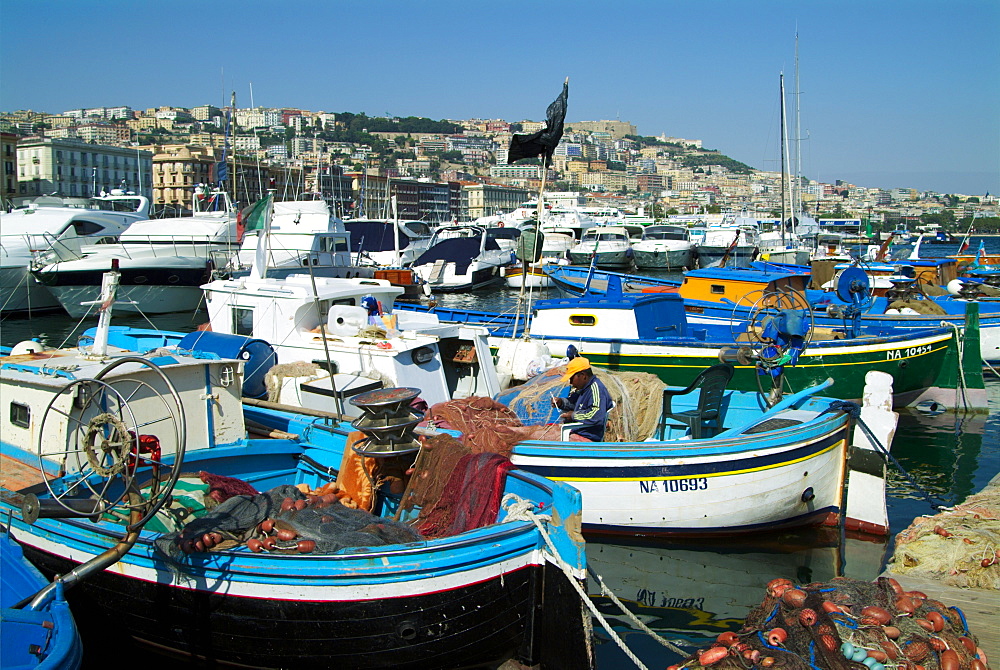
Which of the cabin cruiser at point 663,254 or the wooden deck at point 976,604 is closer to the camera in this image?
the wooden deck at point 976,604

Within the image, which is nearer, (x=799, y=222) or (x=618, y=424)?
(x=618, y=424)

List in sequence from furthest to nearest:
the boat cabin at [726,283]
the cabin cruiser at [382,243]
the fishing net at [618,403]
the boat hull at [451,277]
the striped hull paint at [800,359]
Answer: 1. the cabin cruiser at [382,243]
2. the boat hull at [451,277]
3. the boat cabin at [726,283]
4. the striped hull paint at [800,359]
5. the fishing net at [618,403]

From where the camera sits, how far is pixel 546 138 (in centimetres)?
1147

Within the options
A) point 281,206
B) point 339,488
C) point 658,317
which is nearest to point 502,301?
point 281,206

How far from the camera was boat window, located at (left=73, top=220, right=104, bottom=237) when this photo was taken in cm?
3309

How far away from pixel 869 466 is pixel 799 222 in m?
59.6

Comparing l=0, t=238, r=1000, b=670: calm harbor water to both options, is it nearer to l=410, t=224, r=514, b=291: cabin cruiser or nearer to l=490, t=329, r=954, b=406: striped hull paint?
l=490, t=329, r=954, b=406: striped hull paint

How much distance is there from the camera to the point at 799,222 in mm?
64750

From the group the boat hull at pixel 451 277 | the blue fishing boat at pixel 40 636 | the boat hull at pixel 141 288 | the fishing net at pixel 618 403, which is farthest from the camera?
the boat hull at pixel 451 277

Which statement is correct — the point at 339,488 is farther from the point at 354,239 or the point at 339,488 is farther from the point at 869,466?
the point at 354,239

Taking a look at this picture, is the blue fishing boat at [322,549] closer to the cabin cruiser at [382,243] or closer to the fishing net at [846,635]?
the fishing net at [846,635]

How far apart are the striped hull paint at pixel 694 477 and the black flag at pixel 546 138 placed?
4.81 metres

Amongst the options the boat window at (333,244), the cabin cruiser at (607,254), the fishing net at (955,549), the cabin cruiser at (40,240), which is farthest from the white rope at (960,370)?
the cabin cruiser at (607,254)

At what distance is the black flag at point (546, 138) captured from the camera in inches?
446
